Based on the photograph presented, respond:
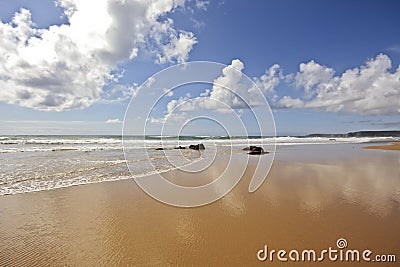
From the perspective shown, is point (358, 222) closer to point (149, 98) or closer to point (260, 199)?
point (260, 199)

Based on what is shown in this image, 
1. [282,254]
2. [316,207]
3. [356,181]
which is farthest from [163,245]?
[356,181]

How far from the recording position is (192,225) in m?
4.74

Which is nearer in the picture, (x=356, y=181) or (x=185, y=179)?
(x=356, y=181)

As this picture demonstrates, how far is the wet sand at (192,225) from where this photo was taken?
3658mm

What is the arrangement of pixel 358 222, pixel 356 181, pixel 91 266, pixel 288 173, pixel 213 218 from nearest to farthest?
pixel 91 266
pixel 358 222
pixel 213 218
pixel 356 181
pixel 288 173

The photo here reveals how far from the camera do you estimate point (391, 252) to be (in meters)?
3.59

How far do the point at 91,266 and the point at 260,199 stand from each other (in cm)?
425

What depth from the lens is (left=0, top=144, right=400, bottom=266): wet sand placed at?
366 centimetres

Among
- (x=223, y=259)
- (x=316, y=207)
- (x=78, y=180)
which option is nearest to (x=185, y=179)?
(x=78, y=180)

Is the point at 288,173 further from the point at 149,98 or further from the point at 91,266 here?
the point at 91,266

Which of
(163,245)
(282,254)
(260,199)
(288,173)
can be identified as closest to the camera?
(282,254)

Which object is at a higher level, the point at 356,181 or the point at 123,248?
the point at 356,181

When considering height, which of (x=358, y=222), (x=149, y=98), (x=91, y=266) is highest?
(x=149, y=98)

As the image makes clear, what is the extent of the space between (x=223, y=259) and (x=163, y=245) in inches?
40.7
